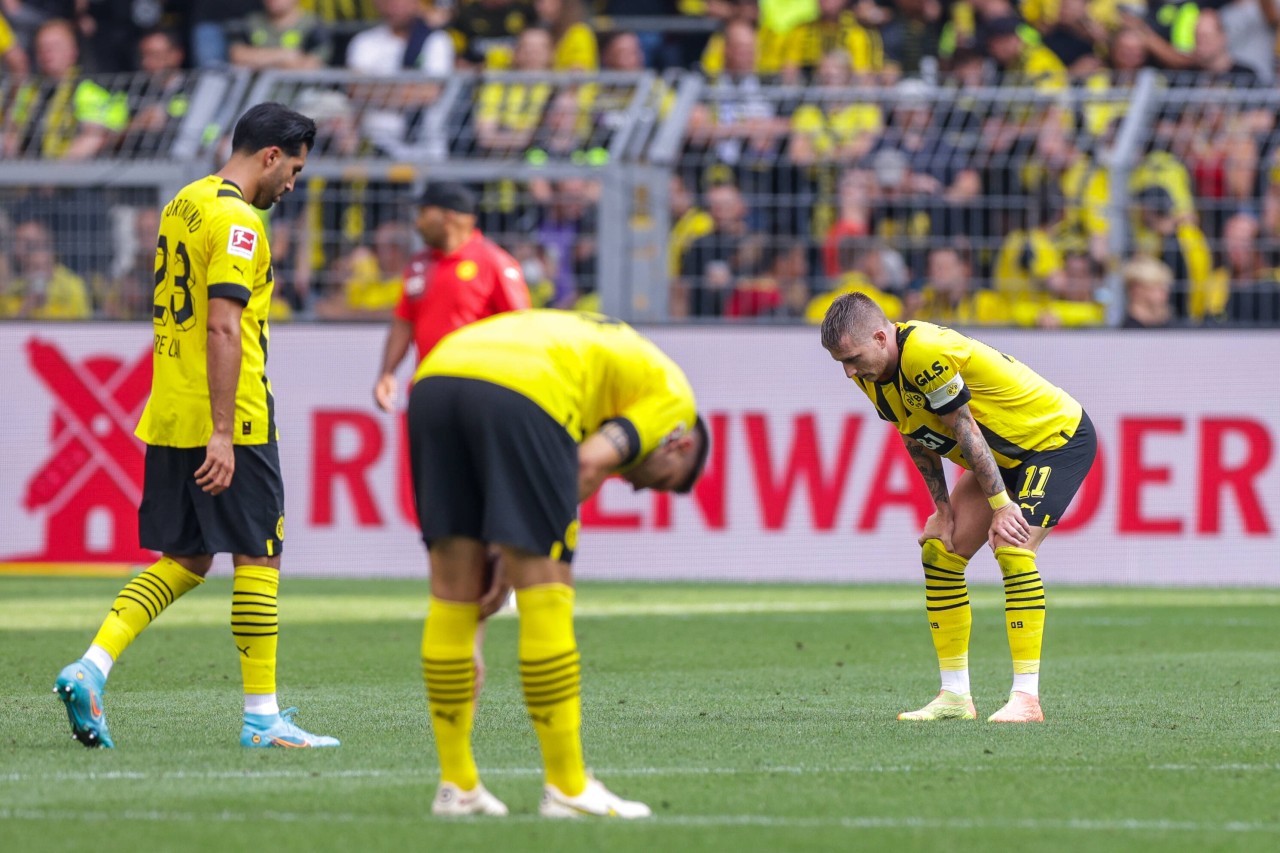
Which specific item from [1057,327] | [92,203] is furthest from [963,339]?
[92,203]

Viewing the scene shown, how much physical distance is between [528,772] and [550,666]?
1147 mm

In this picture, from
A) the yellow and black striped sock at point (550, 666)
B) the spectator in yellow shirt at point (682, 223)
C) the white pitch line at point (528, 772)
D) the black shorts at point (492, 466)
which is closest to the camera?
the black shorts at point (492, 466)

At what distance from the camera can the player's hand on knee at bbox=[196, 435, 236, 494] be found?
23.1ft

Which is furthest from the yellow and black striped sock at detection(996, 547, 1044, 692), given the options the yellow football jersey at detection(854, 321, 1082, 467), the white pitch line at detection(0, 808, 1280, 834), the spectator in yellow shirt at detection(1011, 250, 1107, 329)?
the spectator in yellow shirt at detection(1011, 250, 1107, 329)

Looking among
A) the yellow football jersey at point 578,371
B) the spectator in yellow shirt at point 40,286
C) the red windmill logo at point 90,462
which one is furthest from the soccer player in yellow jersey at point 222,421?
the spectator in yellow shirt at point 40,286

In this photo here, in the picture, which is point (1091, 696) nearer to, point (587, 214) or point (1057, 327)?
point (1057, 327)

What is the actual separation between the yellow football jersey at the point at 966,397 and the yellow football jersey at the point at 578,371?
2493mm

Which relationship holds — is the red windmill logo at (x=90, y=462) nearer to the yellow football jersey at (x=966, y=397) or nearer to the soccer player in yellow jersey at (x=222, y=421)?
the soccer player in yellow jersey at (x=222, y=421)

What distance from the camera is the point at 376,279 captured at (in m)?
15.6

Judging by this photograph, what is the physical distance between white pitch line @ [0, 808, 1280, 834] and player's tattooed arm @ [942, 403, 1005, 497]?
8.03 ft

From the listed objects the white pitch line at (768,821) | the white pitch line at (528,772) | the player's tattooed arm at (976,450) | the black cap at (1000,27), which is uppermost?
the black cap at (1000,27)

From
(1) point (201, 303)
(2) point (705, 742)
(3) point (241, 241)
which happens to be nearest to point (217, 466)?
(1) point (201, 303)

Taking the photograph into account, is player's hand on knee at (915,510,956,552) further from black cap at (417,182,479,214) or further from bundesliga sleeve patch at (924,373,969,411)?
black cap at (417,182,479,214)

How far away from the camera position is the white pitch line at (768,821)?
5.47 meters
